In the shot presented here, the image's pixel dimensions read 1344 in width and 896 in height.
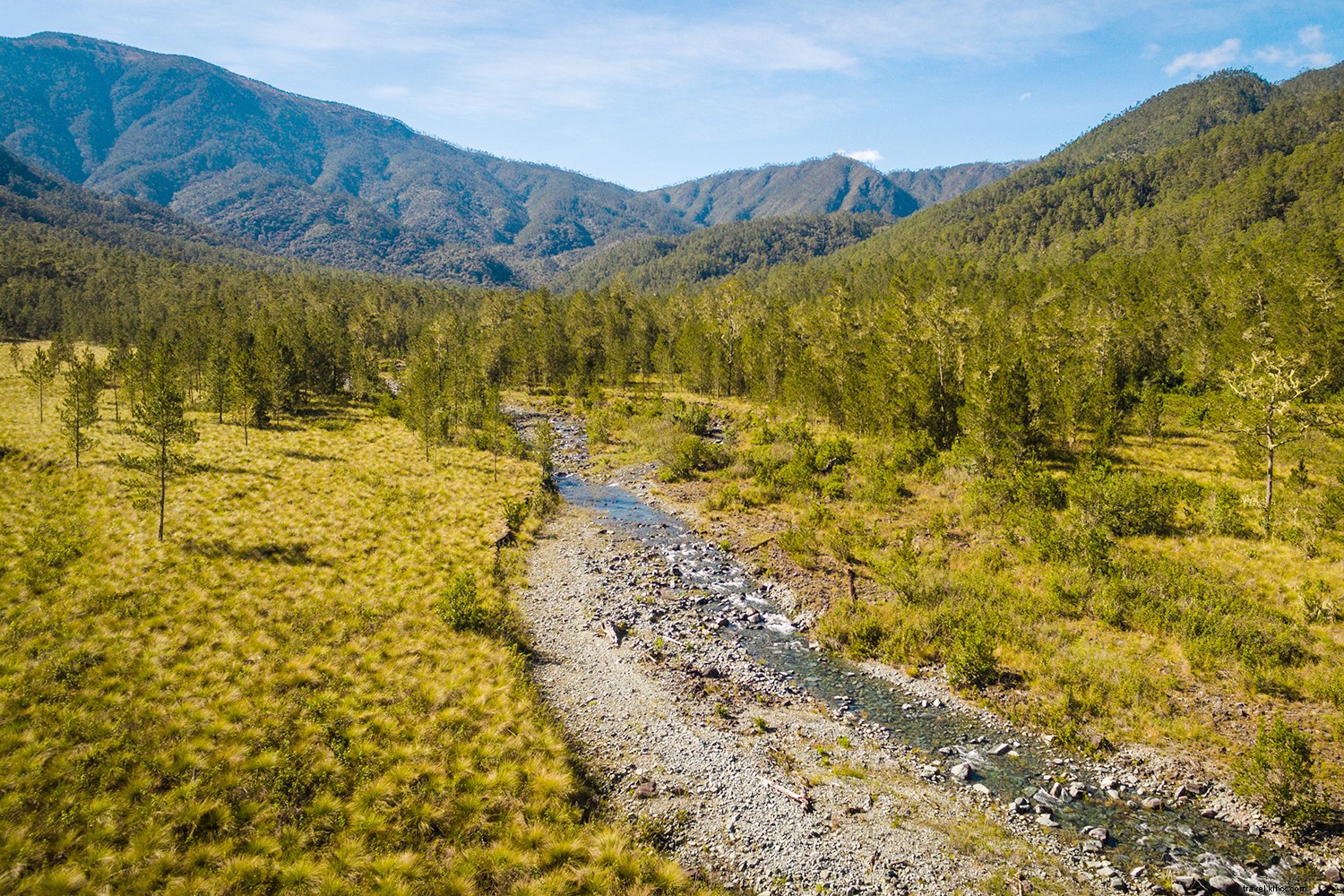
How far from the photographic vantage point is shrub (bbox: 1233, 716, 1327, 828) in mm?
12969

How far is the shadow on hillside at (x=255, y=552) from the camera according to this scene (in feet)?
84.8

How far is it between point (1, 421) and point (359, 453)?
93.8 ft

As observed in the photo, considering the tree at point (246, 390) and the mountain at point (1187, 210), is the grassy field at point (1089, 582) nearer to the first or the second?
the tree at point (246, 390)

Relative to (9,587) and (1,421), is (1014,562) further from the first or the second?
(1,421)

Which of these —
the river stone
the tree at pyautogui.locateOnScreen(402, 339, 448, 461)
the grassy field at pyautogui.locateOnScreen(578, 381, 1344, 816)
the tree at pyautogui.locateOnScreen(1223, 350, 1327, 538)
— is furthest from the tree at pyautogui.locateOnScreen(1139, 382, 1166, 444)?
the tree at pyautogui.locateOnScreen(402, 339, 448, 461)

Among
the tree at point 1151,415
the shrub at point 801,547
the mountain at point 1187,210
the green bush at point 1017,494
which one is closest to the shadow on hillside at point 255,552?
the shrub at point 801,547

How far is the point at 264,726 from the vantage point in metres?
14.7

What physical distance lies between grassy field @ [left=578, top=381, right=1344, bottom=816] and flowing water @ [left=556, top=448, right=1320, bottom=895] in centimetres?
153

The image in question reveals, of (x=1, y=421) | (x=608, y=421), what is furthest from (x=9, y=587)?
(x=608, y=421)

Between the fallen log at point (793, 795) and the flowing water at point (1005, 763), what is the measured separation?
417cm

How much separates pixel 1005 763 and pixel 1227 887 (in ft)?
15.3

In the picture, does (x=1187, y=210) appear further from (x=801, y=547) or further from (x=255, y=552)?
(x=255, y=552)

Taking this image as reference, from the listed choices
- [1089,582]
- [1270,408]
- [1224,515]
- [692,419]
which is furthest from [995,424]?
[692,419]

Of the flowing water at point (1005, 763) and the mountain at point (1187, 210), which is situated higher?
the mountain at point (1187, 210)
